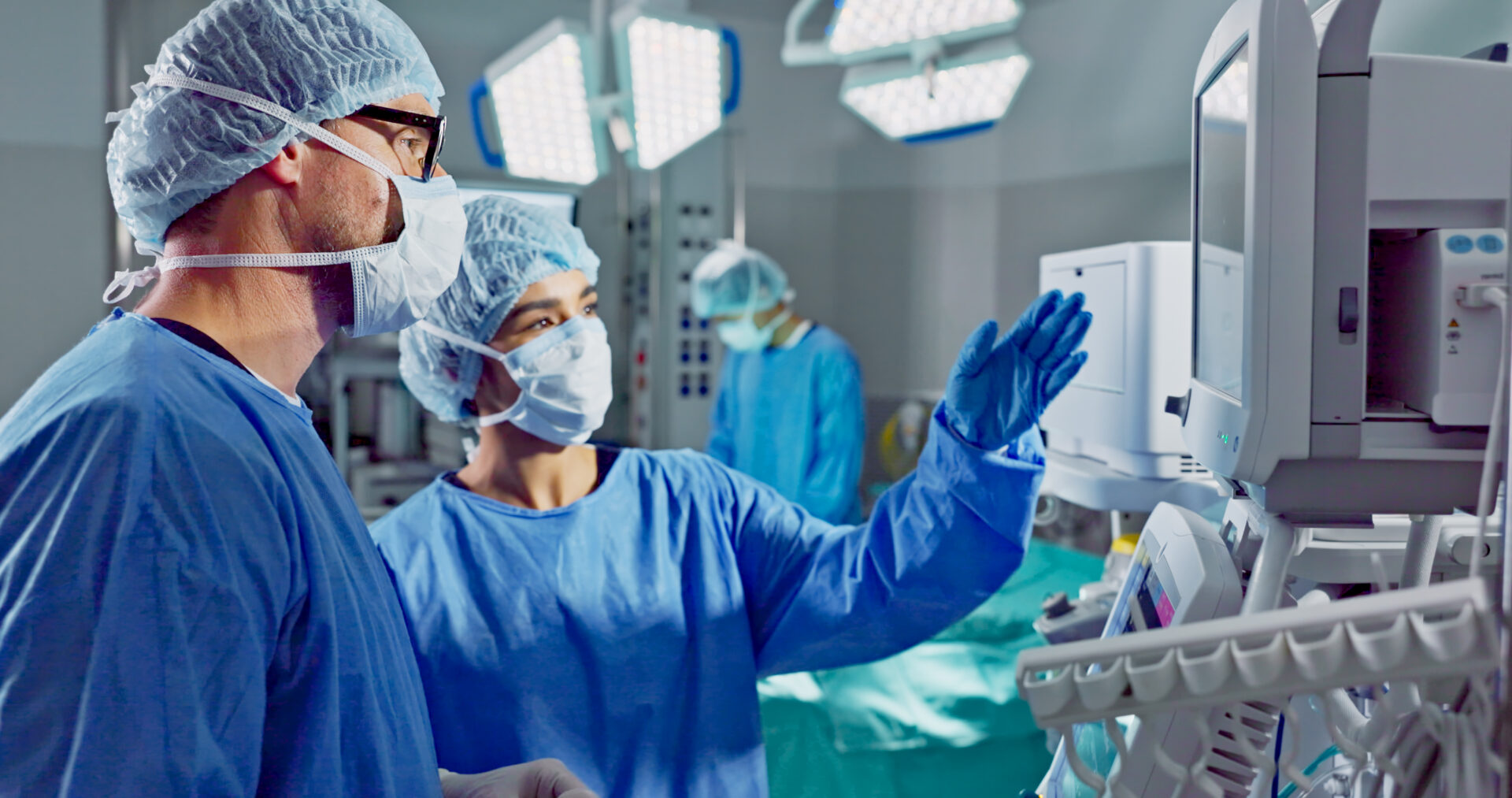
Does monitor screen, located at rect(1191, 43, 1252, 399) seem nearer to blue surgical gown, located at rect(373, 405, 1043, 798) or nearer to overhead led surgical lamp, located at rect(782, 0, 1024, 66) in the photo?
blue surgical gown, located at rect(373, 405, 1043, 798)

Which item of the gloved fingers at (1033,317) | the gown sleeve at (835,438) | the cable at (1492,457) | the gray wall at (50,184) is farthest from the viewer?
the gown sleeve at (835,438)

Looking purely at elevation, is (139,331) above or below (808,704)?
above

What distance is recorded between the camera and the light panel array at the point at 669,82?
2.16 metres

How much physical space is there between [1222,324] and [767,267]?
9.16ft

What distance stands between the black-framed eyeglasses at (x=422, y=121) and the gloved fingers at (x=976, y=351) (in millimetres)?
672

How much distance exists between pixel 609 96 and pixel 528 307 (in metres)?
1.02

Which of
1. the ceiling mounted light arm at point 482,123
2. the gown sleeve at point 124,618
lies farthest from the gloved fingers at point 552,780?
the ceiling mounted light arm at point 482,123

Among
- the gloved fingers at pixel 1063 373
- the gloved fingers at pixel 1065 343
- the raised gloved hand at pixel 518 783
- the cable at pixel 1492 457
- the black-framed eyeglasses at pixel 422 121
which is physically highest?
the black-framed eyeglasses at pixel 422 121

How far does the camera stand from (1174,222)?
10.0 ft

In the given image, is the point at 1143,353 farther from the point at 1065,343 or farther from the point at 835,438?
the point at 835,438

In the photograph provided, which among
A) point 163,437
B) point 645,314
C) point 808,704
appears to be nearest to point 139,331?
point 163,437

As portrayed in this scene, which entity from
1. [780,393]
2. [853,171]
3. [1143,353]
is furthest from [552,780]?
[853,171]

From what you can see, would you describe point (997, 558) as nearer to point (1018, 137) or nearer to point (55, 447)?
point (55, 447)

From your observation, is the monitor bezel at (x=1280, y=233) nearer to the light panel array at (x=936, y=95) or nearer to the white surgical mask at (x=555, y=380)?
the white surgical mask at (x=555, y=380)
